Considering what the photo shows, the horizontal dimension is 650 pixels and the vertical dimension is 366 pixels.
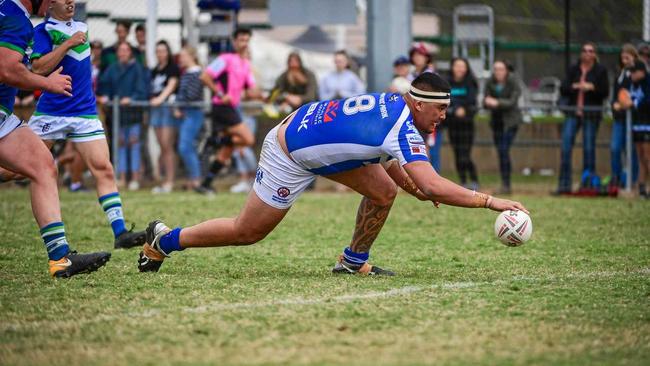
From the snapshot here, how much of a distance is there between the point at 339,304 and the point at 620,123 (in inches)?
389

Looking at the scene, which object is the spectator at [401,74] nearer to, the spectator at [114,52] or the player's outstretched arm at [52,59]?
→ the spectator at [114,52]

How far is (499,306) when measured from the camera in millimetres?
6406

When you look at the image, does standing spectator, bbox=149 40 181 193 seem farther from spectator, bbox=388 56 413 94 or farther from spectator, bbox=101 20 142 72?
spectator, bbox=388 56 413 94

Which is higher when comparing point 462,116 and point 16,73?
point 16,73

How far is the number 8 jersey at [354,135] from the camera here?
22.9 feet

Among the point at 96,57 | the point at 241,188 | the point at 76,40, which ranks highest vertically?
the point at 76,40

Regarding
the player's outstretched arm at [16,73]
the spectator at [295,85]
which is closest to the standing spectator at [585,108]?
the spectator at [295,85]

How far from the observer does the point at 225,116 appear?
15.6 metres

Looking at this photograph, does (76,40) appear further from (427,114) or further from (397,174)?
(427,114)

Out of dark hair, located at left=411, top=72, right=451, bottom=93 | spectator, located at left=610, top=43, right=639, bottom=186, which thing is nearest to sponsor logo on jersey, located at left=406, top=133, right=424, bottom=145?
dark hair, located at left=411, top=72, right=451, bottom=93

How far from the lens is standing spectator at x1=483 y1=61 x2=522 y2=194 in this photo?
1602cm

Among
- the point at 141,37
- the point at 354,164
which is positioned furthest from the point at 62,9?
the point at 141,37

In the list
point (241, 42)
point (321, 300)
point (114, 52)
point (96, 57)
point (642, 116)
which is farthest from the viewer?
point (96, 57)

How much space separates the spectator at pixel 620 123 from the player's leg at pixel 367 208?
8293mm
